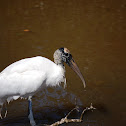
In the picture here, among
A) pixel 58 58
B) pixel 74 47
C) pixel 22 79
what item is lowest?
pixel 22 79

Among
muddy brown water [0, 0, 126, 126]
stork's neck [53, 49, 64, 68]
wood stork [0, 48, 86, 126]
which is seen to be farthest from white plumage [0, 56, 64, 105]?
muddy brown water [0, 0, 126, 126]

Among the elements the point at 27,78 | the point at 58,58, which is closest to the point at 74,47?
the point at 58,58

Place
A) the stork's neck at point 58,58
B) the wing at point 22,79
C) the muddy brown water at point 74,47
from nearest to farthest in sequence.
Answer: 1. the wing at point 22,79
2. the stork's neck at point 58,58
3. the muddy brown water at point 74,47

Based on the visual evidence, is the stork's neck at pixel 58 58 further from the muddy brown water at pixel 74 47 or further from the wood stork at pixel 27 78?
the muddy brown water at pixel 74 47

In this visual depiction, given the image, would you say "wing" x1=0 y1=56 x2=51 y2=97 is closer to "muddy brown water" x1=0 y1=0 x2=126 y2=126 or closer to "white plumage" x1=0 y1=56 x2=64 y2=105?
"white plumage" x1=0 y1=56 x2=64 y2=105

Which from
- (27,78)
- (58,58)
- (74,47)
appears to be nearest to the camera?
(27,78)

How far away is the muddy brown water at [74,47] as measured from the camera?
4906 millimetres

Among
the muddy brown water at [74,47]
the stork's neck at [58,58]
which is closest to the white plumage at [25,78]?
the stork's neck at [58,58]

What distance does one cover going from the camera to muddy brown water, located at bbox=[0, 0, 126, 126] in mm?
4906

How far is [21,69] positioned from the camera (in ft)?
14.0

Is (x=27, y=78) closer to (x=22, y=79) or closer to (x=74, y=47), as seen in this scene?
(x=22, y=79)

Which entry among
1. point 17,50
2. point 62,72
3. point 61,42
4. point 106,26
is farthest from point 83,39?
point 62,72

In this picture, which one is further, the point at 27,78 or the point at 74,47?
the point at 74,47

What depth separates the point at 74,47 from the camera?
24.2 ft
